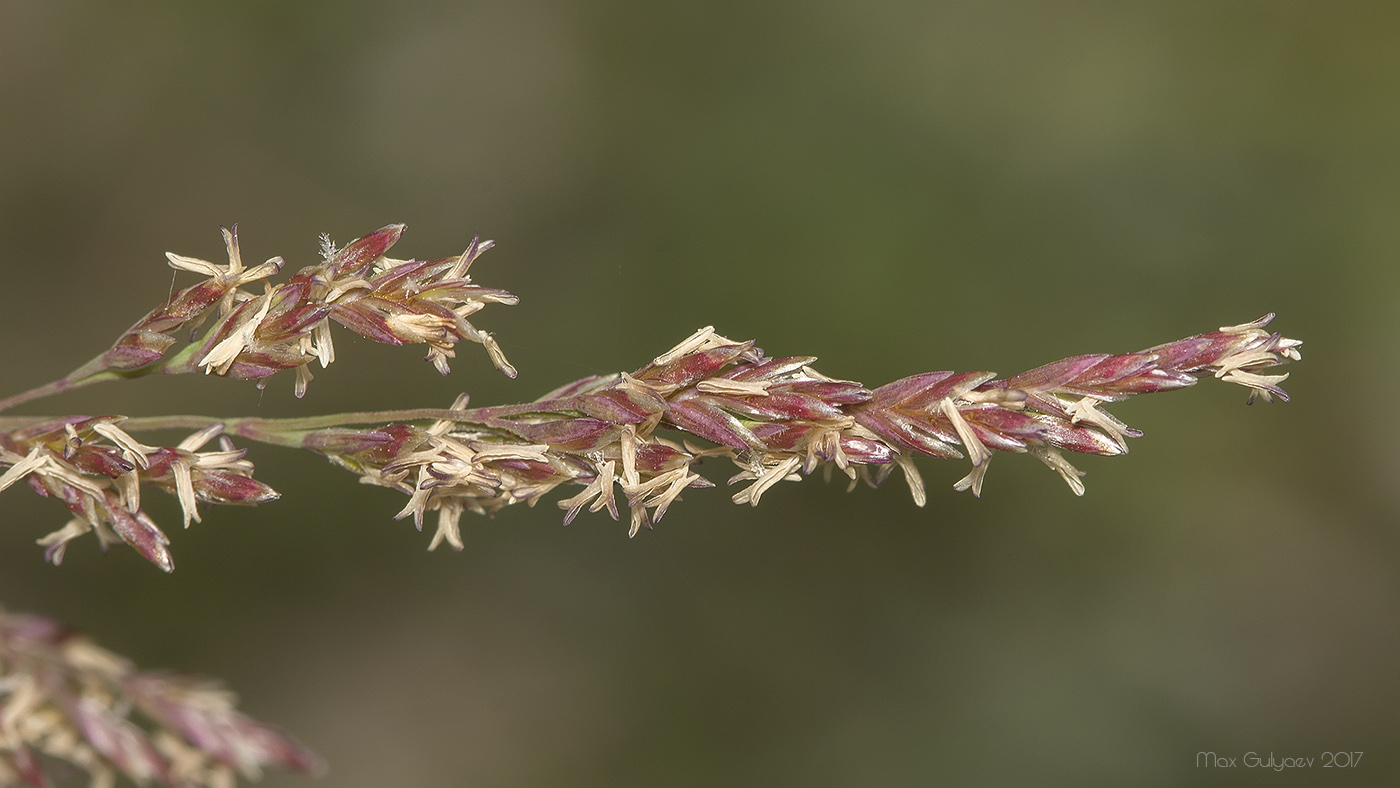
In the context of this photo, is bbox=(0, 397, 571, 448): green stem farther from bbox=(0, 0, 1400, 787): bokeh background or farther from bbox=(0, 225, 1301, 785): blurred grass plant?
bbox=(0, 0, 1400, 787): bokeh background

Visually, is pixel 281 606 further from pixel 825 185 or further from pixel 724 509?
pixel 825 185

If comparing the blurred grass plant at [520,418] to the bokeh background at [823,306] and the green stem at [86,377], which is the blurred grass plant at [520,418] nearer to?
the green stem at [86,377]

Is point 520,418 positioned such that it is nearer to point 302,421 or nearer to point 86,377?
Result: point 302,421

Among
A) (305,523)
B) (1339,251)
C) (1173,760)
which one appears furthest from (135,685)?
(1339,251)

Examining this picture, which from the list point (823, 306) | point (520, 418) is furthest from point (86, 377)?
point (823, 306)

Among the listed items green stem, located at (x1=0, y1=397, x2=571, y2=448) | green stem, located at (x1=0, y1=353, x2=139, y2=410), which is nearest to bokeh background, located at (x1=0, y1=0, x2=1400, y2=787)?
green stem, located at (x1=0, y1=353, x2=139, y2=410)

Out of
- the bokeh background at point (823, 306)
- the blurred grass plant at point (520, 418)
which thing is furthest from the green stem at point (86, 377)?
the bokeh background at point (823, 306)
